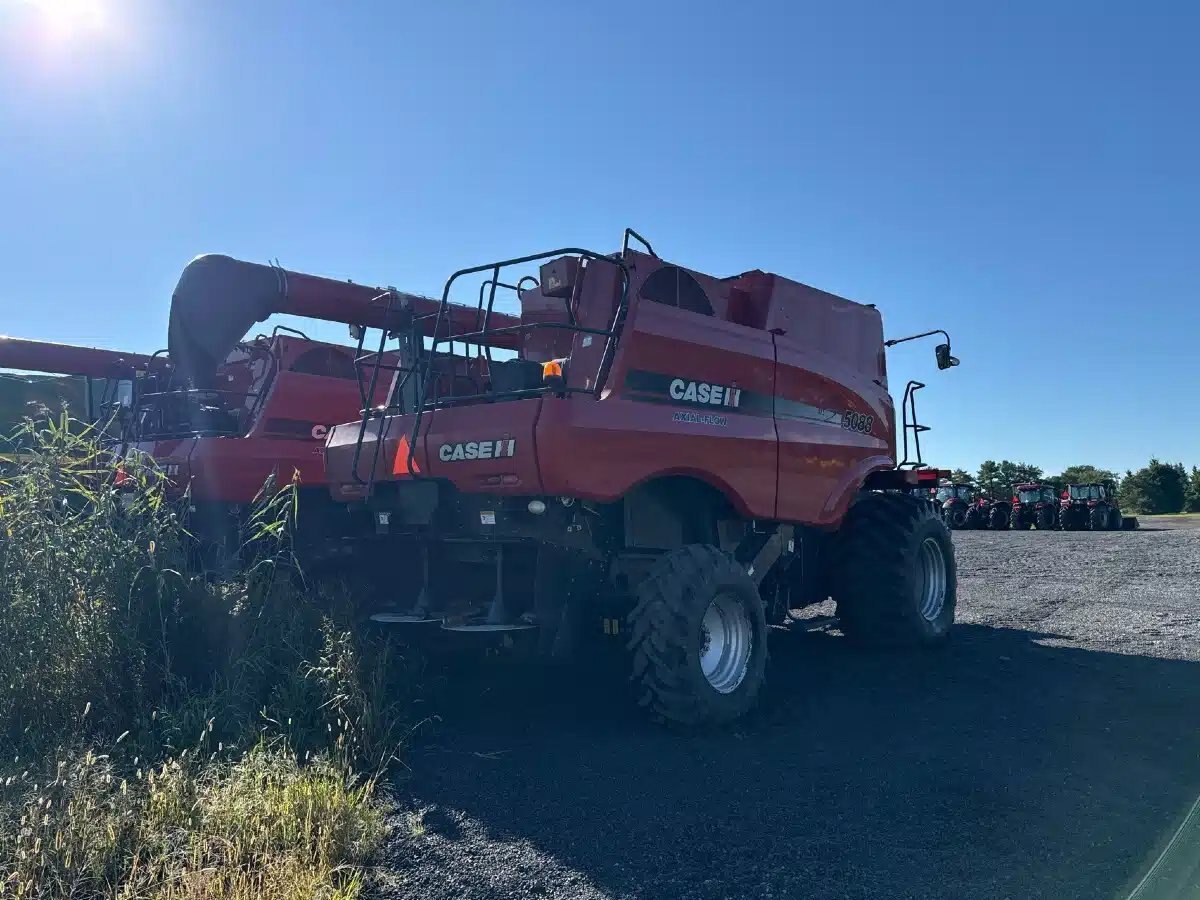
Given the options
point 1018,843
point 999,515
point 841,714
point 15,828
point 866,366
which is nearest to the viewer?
point 15,828

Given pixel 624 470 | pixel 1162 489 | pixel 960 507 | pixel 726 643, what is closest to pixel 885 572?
pixel 726 643

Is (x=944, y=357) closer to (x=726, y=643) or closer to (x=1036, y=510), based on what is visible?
(x=726, y=643)

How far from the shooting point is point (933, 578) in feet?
26.7

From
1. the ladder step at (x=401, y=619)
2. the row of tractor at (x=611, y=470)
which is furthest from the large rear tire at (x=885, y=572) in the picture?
the ladder step at (x=401, y=619)

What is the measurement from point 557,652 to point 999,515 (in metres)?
31.0

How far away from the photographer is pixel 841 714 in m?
5.48

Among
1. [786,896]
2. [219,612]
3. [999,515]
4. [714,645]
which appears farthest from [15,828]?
[999,515]

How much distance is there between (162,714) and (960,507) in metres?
33.0

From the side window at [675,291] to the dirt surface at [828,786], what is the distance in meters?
2.50

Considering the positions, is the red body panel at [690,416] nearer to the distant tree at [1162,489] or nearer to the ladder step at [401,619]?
the ladder step at [401,619]

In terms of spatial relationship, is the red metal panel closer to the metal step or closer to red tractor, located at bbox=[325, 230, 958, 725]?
red tractor, located at bbox=[325, 230, 958, 725]

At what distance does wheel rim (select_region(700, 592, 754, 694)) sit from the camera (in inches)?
215

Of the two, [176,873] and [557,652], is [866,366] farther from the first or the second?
[176,873]

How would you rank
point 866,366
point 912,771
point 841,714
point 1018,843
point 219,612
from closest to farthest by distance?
point 1018,843, point 912,771, point 219,612, point 841,714, point 866,366
